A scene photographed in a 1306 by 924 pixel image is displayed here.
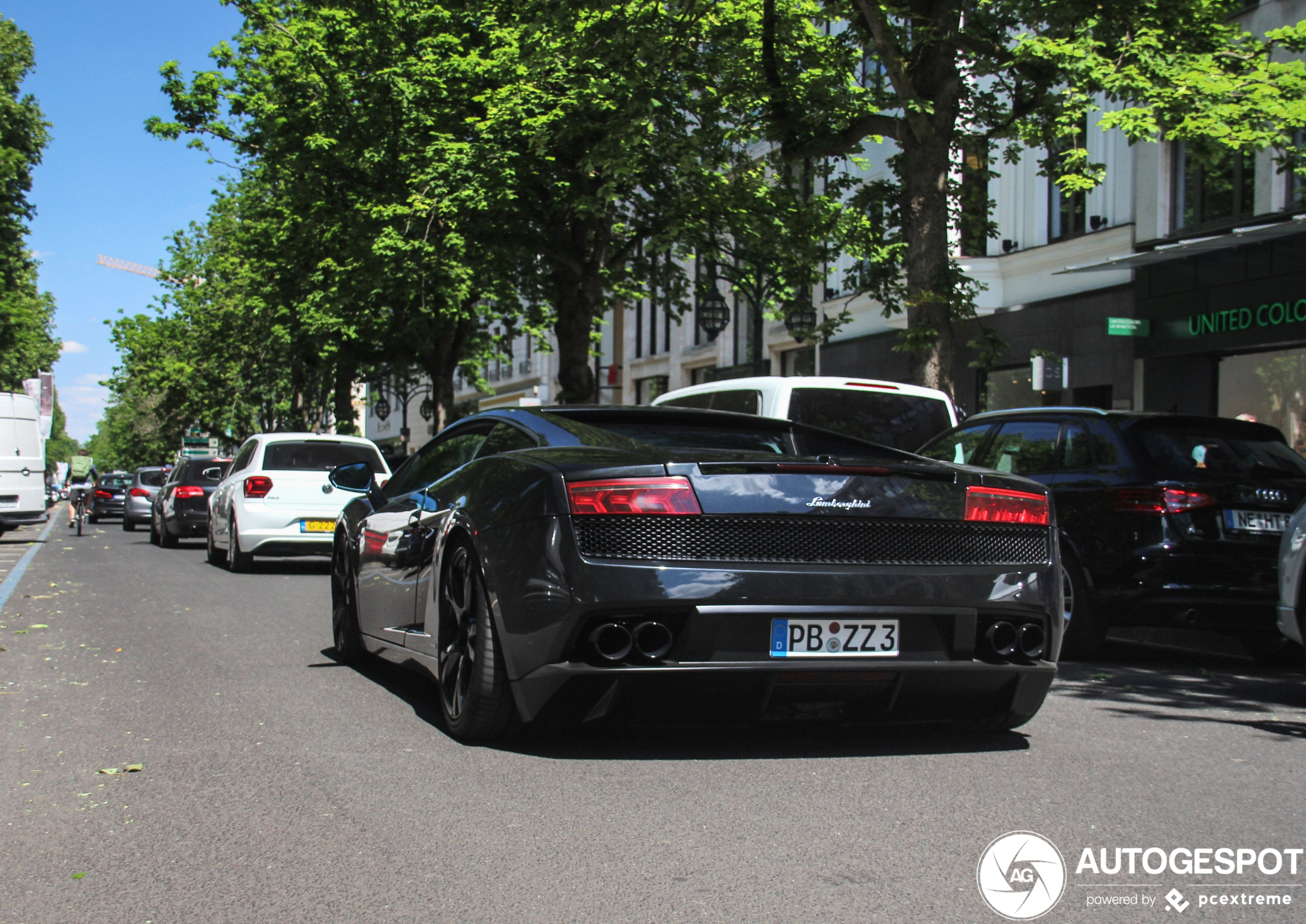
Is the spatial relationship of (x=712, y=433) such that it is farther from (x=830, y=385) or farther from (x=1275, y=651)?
(x=830, y=385)

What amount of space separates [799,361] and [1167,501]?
91.8 ft

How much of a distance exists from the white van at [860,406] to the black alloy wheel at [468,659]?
632 cm

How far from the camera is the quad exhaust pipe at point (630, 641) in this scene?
4.82 metres

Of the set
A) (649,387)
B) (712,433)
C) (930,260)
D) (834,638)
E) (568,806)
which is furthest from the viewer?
(649,387)

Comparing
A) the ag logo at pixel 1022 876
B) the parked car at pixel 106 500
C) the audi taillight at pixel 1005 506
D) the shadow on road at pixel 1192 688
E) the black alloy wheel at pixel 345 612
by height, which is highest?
the audi taillight at pixel 1005 506

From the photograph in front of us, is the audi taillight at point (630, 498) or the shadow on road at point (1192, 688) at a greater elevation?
the audi taillight at point (630, 498)

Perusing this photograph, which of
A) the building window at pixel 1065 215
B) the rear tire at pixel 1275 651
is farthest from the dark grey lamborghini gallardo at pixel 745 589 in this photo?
the building window at pixel 1065 215

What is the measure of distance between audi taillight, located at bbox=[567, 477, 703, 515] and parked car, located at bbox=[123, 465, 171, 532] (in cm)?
3096

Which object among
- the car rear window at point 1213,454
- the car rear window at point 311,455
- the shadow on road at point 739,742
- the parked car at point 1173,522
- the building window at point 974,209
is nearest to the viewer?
the shadow on road at point 739,742

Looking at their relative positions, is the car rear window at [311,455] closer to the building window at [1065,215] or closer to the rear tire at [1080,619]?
the rear tire at [1080,619]

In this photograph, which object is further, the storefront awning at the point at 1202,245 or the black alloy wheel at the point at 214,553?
the black alloy wheel at the point at 214,553

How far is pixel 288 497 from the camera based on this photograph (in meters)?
16.9

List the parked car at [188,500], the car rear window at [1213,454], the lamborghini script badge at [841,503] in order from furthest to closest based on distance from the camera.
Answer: the parked car at [188,500], the car rear window at [1213,454], the lamborghini script badge at [841,503]

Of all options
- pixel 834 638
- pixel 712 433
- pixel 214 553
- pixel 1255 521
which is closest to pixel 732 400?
pixel 1255 521
